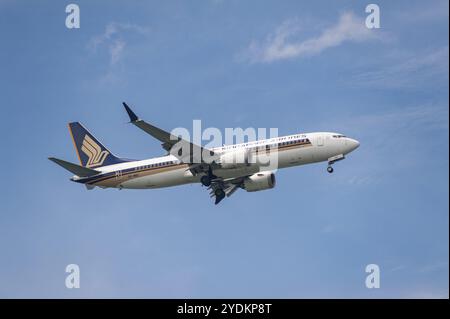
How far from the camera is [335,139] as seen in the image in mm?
67000

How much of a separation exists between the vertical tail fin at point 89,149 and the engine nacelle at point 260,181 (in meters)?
12.4

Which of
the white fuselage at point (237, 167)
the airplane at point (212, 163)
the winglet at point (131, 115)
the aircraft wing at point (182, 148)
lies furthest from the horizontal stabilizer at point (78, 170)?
the winglet at point (131, 115)

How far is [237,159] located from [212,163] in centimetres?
277

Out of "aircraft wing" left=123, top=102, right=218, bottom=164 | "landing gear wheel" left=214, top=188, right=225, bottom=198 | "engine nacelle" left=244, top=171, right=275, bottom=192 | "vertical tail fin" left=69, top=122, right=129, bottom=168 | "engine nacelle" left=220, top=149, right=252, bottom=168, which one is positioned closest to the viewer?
"aircraft wing" left=123, top=102, right=218, bottom=164

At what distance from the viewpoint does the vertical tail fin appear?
245 ft

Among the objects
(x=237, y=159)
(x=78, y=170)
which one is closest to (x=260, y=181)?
(x=237, y=159)

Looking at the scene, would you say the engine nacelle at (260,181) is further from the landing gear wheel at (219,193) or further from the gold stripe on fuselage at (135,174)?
the gold stripe on fuselage at (135,174)

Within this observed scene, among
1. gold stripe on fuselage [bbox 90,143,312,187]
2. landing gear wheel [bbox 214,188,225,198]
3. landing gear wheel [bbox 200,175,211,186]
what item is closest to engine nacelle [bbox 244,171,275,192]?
landing gear wheel [bbox 214,188,225,198]

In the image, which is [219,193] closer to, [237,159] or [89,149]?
[237,159]

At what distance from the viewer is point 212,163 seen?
67.9m

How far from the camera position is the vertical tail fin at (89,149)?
245 ft

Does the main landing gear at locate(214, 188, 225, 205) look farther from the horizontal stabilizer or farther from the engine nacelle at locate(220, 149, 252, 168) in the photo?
the horizontal stabilizer
